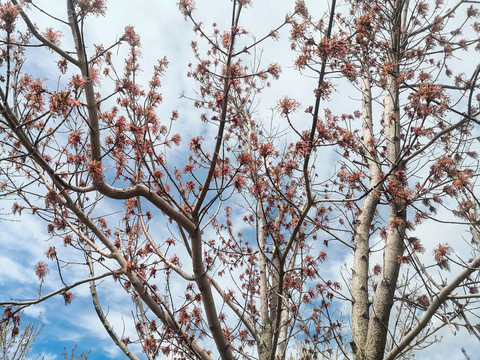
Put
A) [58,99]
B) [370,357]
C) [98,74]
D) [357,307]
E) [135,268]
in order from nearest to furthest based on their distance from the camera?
1. [58,99]
2. [98,74]
3. [135,268]
4. [370,357]
5. [357,307]

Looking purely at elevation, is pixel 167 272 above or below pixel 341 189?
below

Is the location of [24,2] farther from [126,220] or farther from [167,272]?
[167,272]

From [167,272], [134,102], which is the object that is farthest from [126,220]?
[134,102]

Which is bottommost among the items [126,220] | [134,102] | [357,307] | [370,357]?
[370,357]

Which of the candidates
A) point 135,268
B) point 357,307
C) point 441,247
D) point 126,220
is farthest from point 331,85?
point 126,220

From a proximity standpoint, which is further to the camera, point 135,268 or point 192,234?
point 135,268

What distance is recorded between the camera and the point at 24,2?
342 centimetres

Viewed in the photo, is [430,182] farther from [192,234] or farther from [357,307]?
[192,234]

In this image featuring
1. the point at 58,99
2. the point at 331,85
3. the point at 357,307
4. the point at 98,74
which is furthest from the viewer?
the point at 357,307

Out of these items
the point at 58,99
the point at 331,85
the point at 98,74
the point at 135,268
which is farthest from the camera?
the point at 135,268

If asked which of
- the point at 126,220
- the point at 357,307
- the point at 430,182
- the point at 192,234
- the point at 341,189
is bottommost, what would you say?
the point at 192,234

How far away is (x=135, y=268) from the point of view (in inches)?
166

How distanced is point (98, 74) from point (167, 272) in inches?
113

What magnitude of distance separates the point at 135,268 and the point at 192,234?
0.95 m
